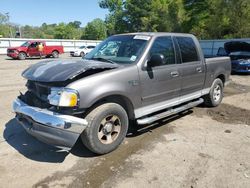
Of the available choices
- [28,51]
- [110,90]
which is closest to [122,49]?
[110,90]

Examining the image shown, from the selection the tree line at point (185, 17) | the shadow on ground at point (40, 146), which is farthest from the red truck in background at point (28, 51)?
the shadow on ground at point (40, 146)

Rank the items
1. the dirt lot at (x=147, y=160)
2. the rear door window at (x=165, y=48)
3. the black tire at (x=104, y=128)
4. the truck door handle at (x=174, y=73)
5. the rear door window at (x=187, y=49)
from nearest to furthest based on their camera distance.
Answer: the dirt lot at (x=147, y=160) < the black tire at (x=104, y=128) < the rear door window at (x=165, y=48) < the truck door handle at (x=174, y=73) < the rear door window at (x=187, y=49)

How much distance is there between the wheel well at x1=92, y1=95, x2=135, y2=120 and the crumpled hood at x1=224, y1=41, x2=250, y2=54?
10.4 meters

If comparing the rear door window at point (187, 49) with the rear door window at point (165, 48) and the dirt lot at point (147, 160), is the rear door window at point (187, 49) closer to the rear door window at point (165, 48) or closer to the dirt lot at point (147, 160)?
the rear door window at point (165, 48)

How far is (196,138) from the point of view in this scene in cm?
471

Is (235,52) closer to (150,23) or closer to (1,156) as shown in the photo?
(1,156)

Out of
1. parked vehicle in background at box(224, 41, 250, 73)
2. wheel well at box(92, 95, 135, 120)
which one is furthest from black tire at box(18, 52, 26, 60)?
wheel well at box(92, 95, 135, 120)

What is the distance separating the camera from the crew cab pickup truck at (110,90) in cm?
351

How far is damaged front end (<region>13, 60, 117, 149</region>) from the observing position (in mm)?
3445

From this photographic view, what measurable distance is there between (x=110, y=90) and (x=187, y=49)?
8.12 feet

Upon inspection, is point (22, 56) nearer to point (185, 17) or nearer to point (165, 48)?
point (165, 48)

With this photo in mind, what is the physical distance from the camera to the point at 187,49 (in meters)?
5.52

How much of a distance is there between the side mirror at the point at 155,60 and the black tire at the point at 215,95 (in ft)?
8.79

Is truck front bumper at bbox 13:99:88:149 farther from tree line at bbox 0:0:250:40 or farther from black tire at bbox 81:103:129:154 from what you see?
tree line at bbox 0:0:250:40
